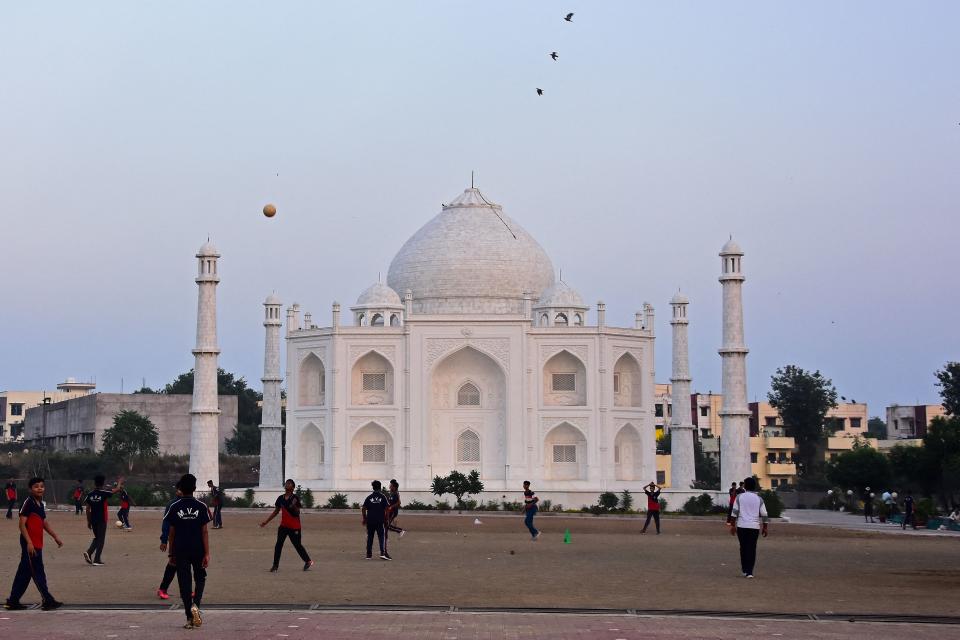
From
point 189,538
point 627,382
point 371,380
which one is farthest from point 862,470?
point 189,538

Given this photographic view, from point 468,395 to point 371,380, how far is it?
3.57 metres

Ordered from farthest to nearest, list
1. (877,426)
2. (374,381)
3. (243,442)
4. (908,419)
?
(877,426), (908,419), (243,442), (374,381)

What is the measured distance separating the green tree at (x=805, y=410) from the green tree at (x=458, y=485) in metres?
34.3

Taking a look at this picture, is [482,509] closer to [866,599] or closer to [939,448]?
[939,448]

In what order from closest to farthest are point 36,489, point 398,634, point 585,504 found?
point 398,634
point 36,489
point 585,504

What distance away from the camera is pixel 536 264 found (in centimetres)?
5788

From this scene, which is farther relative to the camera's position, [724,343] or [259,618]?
[724,343]

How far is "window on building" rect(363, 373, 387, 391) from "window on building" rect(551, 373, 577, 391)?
6.13 metres

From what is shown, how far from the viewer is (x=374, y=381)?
5322cm

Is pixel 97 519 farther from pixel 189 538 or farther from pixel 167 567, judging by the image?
pixel 189 538

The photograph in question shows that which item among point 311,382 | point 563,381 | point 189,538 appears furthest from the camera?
point 311,382

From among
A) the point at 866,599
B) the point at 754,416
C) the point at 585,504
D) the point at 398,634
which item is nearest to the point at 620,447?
the point at 585,504

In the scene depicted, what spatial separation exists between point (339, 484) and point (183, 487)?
128 ft

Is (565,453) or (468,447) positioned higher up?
(468,447)
